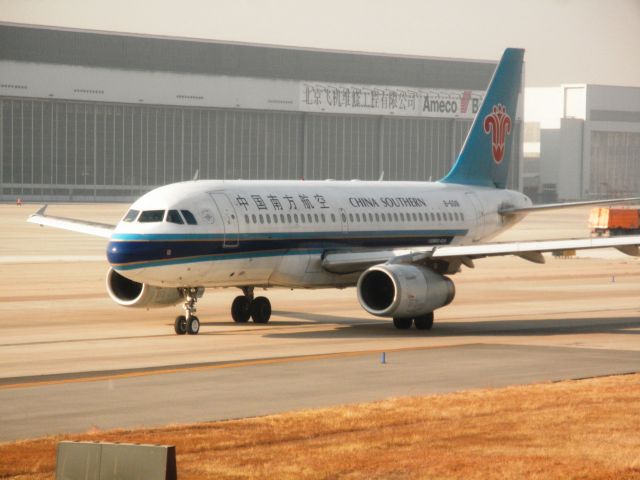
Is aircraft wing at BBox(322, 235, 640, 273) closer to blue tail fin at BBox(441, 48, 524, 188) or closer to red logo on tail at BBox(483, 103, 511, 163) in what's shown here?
blue tail fin at BBox(441, 48, 524, 188)

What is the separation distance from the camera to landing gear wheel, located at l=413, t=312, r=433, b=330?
35062mm

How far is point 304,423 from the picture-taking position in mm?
19766

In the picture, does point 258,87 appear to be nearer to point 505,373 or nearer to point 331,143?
point 331,143

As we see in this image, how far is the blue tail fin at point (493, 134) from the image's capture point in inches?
1802

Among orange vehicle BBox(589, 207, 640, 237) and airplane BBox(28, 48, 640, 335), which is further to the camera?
orange vehicle BBox(589, 207, 640, 237)

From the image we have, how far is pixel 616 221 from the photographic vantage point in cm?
8444

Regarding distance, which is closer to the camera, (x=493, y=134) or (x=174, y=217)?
(x=174, y=217)

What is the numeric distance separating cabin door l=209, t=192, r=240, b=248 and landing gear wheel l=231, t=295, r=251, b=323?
10.8 feet

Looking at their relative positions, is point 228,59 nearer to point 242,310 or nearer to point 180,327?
point 242,310

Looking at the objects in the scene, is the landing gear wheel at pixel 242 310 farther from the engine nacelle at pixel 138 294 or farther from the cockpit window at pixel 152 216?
the cockpit window at pixel 152 216

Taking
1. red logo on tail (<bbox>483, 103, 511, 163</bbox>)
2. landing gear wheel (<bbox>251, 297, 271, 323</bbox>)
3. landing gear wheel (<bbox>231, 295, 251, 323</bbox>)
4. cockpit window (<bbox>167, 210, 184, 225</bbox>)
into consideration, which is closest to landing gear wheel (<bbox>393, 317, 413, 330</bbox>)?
landing gear wheel (<bbox>251, 297, 271, 323</bbox>)

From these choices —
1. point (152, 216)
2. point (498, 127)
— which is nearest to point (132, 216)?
point (152, 216)

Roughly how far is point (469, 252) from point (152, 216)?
8275 mm

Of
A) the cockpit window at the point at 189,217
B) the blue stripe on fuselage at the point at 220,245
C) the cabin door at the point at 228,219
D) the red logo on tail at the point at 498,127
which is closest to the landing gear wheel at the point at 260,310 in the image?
the blue stripe on fuselage at the point at 220,245
